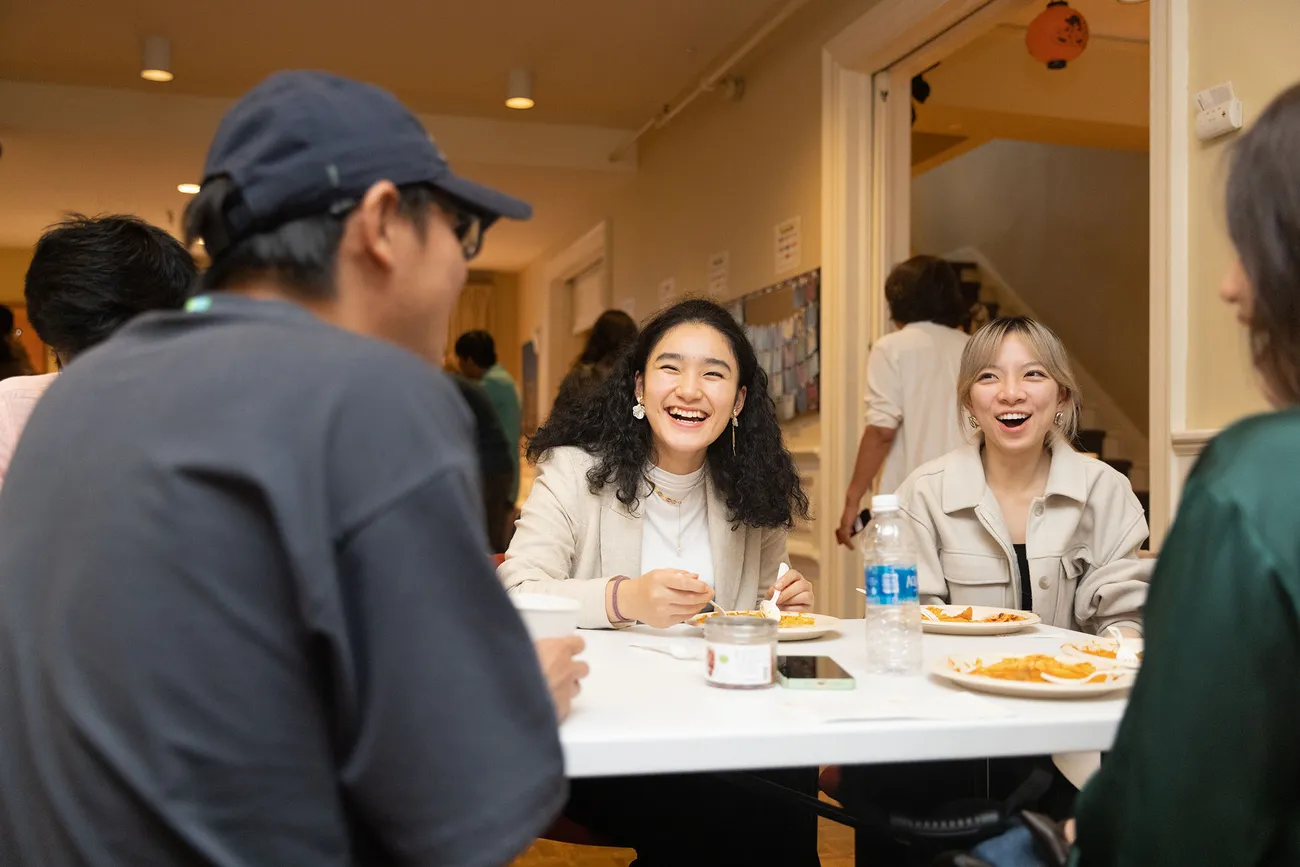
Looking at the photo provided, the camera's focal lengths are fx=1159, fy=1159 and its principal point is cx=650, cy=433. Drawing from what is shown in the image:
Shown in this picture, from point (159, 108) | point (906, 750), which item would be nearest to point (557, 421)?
point (906, 750)

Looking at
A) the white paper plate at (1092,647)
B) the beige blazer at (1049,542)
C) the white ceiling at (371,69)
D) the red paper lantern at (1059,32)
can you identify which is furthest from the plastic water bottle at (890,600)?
the white ceiling at (371,69)

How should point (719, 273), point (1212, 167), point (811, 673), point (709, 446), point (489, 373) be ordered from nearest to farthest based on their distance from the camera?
1. point (811, 673)
2. point (709, 446)
3. point (1212, 167)
4. point (719, 273)
5. point (489, 373)

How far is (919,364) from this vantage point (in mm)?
3945

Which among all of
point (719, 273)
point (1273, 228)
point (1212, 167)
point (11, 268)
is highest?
point (11, 268)

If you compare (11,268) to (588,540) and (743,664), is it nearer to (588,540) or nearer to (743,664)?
(588,540)

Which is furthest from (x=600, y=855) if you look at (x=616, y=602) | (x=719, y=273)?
(x=719, y=273)

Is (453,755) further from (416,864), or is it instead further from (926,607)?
(926,607)

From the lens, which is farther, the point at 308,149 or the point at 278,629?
the point at 308,149

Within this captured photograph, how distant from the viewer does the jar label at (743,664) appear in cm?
141

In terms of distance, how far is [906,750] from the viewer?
121 centimetres

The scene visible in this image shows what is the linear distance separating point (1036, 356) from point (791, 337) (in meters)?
2.78

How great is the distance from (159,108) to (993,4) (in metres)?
4.59

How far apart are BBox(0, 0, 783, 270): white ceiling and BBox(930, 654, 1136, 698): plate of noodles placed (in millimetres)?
4081

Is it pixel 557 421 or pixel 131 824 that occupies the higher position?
pixel 557 421
